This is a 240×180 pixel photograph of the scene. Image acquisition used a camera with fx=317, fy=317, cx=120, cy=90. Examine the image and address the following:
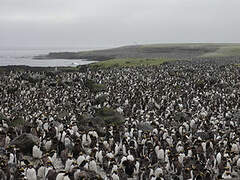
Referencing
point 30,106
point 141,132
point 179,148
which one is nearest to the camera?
point 179,148

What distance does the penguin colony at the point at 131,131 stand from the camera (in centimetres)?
1161

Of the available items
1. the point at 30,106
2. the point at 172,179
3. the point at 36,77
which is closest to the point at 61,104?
the point at 30,106

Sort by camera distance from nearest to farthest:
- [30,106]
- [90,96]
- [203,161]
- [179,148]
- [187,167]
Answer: [187,167] < [203,161] < [179,148] < [30,106] < [90,96]

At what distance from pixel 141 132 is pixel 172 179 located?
17.5 ft

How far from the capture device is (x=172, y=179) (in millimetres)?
11633

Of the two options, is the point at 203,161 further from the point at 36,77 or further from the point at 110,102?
the point at 36,77

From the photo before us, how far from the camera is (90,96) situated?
97.5ft

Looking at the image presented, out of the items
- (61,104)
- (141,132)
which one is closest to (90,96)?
(61,104)

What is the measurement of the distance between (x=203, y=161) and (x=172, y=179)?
1945mm

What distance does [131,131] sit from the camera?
56.1 ft

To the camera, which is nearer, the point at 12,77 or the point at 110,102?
the point at 110,102

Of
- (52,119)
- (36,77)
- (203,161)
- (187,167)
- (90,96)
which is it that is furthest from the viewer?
(36,77)

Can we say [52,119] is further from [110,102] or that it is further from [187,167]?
[187,167]

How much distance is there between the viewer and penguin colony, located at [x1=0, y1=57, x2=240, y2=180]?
11609mm
